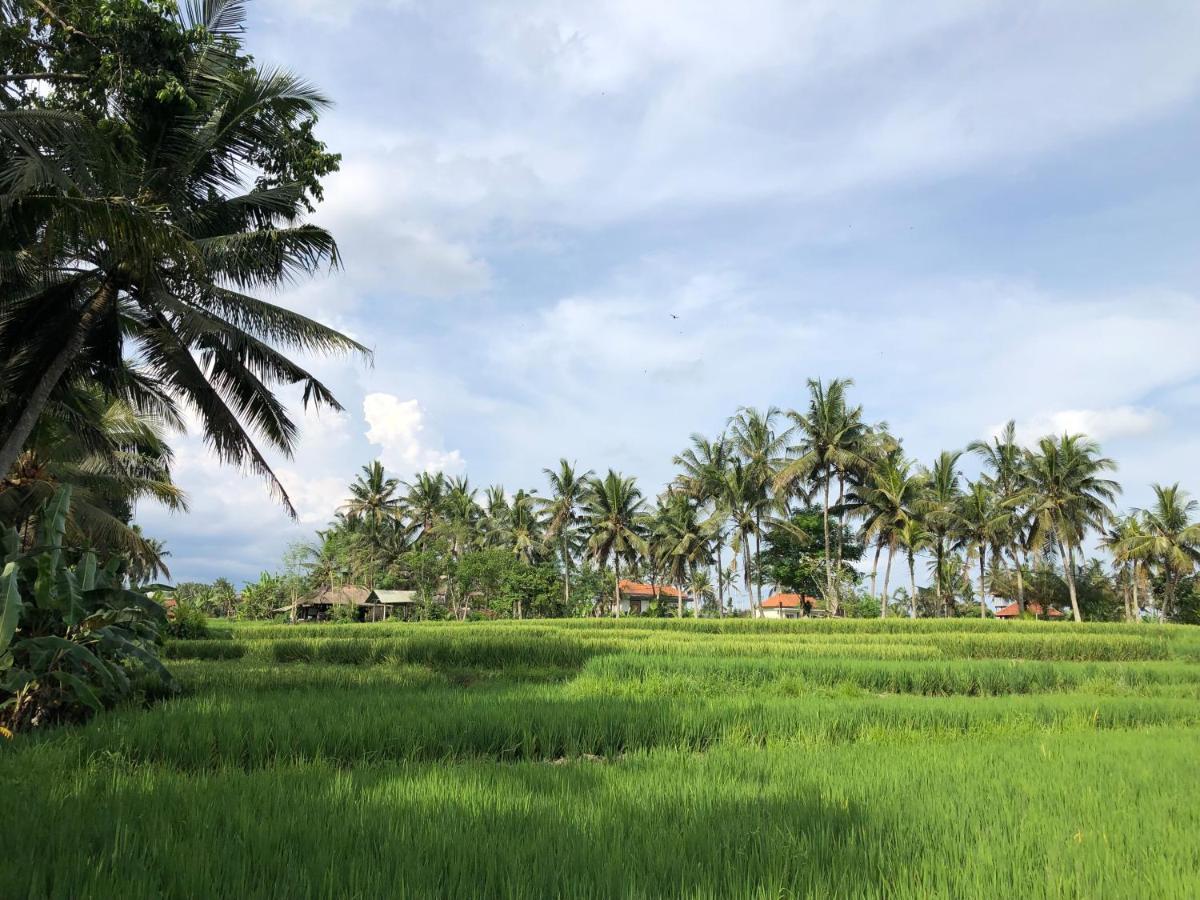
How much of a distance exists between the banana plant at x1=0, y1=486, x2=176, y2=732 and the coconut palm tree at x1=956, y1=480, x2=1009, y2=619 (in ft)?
112

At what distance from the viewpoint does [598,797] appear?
371 centimetres

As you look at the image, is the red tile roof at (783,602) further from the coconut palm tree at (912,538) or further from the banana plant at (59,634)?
the banana plant at (59,634)

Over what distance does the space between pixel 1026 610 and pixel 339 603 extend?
39.9 metres

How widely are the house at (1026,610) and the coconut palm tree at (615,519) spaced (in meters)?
19.6

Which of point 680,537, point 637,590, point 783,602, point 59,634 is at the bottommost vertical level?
point 783,602

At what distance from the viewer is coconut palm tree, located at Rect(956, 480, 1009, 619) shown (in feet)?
110

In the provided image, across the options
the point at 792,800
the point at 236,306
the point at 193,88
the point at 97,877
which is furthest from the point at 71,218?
the point at 792,800

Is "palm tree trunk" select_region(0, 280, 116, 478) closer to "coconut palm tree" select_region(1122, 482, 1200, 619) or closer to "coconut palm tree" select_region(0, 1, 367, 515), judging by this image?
"coconut palm tree" select_region(0, 1, 367, 515)

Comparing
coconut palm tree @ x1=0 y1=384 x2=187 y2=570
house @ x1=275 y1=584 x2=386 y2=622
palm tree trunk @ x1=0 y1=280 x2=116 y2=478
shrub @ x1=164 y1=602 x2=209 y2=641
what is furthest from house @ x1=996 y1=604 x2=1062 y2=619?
palm tree trunk @ x1=0 y1=280 x2=116 y2=478

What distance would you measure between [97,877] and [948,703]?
8142 mm

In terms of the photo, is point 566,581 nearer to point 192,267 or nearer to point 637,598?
point 637,598

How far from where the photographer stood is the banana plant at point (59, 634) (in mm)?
5496

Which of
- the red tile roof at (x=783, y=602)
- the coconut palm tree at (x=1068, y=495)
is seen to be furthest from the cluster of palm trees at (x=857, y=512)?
the red tile roof at (x=783, y=602)

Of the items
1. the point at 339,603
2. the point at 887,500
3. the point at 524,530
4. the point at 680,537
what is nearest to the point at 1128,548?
the point at 887,500
